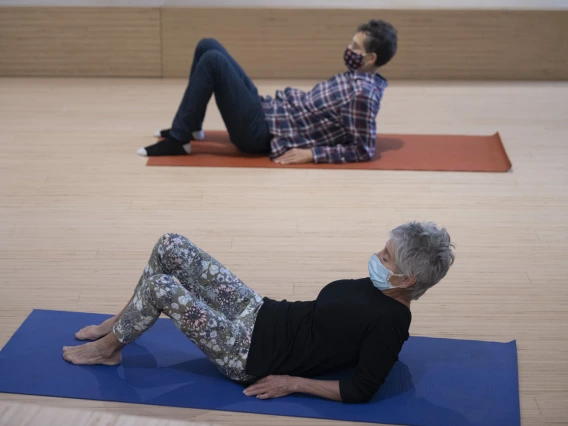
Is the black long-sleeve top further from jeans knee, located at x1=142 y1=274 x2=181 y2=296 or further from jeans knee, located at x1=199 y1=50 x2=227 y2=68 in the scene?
jeans knee, located at x1=199 y1=50 x2=227 y2=68

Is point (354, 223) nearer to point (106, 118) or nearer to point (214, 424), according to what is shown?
point (214, 424)

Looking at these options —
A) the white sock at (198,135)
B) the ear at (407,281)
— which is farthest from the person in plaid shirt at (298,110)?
the ear at (407,281)

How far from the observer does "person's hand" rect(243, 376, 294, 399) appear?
2.64 m

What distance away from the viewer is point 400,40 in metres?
6.06

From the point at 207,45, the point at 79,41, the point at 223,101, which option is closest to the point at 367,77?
the point at 223,101

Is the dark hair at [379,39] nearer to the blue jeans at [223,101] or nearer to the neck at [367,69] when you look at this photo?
the neck at [367,69]

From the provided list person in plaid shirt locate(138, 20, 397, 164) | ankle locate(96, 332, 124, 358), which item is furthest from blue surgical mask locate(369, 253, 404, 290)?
person in plaid shirt locate(138, 20, 397, 164)

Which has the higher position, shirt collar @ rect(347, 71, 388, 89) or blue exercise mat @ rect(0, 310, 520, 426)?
shirt collar @ rect(347, 71, 388, 89)

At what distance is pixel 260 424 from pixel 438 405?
23.9 inches

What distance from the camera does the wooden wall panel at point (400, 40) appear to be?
5977 millimetres

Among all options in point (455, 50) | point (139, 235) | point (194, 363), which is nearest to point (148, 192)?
point (139, 235)

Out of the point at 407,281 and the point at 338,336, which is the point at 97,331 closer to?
the point at 338,336

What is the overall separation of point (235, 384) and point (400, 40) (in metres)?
4.00

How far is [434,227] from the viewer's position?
250 centimetres
